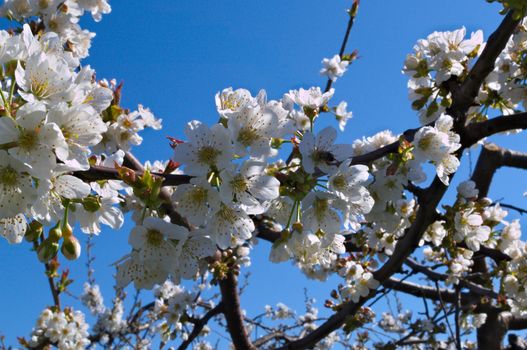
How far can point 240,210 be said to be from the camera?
Result: 1167mm

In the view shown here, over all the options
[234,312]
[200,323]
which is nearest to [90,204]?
[234,312]

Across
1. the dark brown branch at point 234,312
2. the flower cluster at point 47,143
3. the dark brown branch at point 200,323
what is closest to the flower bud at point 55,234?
the flower cluster at point 47,143

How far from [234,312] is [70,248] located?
2523 millimetres

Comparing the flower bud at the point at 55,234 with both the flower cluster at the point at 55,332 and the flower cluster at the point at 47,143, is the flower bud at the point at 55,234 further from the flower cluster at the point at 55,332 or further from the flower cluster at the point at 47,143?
the flower cluster at the point at 55,332

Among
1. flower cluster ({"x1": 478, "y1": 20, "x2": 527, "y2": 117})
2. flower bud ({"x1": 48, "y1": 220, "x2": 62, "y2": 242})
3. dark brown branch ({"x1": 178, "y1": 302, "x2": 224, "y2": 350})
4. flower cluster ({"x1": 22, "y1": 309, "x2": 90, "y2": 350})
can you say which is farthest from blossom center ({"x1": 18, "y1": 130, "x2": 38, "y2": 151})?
flower cluster ({"x1": 22, "y1": 309, "x2": 90, "y2": 350})

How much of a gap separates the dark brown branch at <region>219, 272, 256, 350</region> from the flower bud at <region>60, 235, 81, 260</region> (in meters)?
2.31

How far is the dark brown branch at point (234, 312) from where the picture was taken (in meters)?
3.42

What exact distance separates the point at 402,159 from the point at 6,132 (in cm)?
114

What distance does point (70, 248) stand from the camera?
3.73ft

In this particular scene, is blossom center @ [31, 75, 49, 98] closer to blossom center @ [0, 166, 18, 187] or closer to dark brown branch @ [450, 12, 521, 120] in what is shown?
blossom center @ [0, 166, 18, 187]

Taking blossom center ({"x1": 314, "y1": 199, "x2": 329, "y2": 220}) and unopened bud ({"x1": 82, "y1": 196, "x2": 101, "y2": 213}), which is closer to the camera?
unopened bud ({"x1": 82, "y1": 196, "x2": 101, "y2": 213})

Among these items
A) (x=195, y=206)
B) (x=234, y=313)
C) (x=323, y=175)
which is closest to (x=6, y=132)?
(x=195, y=206)

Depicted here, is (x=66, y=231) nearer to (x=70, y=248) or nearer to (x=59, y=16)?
(x=70, y=248)

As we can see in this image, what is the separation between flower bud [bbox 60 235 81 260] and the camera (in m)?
1.14
